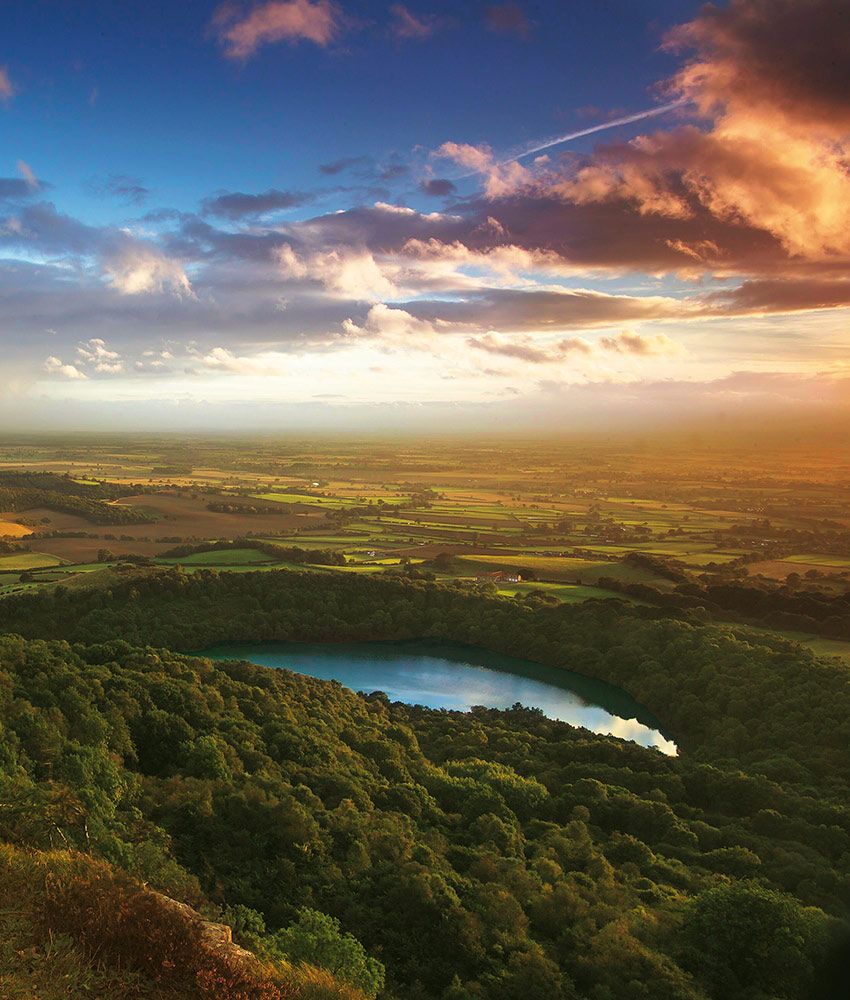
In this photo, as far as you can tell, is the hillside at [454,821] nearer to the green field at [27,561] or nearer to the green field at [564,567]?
the green field at [564,567]

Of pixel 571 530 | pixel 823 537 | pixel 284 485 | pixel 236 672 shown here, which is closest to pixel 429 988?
pixel 236 672

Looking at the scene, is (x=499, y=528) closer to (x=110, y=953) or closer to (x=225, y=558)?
(x=225, y=558)

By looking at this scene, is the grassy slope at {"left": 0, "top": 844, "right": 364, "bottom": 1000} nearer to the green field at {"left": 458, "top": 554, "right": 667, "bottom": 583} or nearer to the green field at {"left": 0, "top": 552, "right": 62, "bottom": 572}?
the green field at {"left": 458, "top": 554, "right": 667, "bottom": 583}

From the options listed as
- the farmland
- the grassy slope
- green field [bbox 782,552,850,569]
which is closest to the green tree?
the grassy slope

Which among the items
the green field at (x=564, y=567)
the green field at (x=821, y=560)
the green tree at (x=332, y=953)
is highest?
the green tree at (x=332, y=953)

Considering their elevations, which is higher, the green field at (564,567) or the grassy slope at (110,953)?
the grassy slope at (110,953)

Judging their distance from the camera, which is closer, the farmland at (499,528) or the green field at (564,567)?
the farmland at (499,528)

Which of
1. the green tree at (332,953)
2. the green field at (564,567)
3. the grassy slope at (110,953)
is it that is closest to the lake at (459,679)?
the green field at (564,567)

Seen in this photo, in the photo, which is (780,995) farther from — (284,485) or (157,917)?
(284,485)

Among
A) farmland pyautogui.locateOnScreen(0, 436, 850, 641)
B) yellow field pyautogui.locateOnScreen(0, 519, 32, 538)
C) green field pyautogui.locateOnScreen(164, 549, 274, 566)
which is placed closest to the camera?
farmland pyautogui.locateOnScreen(0, 436, 850, 641)
